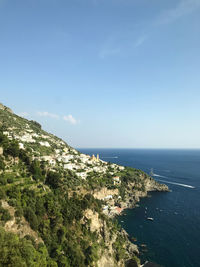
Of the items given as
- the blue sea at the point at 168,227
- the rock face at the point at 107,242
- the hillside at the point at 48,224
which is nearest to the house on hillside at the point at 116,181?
the blue sea at the point at 168,227

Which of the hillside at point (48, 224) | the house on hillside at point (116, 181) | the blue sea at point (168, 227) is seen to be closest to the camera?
A: the hillside at point (48, 224)

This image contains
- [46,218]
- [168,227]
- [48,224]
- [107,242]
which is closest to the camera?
[48,224]

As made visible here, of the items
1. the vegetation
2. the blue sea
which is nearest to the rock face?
the vegetation

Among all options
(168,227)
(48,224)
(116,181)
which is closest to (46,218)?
(48,224)

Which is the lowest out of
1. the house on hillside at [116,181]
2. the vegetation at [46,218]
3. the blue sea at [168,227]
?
the blue sea at [168,227]

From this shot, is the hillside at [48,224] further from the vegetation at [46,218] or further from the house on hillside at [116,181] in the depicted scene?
the house on hillside at [116,181]

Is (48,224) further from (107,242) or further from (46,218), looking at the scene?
(107,242)

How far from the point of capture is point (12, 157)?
47062 mm

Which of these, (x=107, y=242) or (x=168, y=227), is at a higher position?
(x=107, y=242)

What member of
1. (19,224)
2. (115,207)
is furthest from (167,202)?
(19,224)

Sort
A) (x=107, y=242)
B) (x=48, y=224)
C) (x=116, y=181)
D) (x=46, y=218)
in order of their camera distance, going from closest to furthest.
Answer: (x=48, y=224)
(x=46, y=218)
(x=107, y=242)
(x=116, y=181)

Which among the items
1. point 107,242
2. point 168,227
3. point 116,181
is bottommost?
point 168,227

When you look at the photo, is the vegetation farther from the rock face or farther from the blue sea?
the blue sea

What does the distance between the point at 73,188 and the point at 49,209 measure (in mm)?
13811
